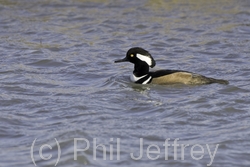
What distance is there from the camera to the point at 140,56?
1233cm

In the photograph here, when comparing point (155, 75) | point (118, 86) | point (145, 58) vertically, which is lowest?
point (118, 86)

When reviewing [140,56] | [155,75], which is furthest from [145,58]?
[155,75]

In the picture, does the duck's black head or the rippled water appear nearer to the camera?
the rippled water

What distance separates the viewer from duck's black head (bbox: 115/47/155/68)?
40.3 ft

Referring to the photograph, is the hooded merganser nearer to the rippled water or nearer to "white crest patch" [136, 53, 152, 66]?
"white crest patch" [136, 53, 152, 66]

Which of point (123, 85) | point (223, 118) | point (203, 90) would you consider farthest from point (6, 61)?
point (223, 118)

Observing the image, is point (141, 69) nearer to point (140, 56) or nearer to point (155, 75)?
point (140, 56)

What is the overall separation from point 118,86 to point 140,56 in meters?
0.69

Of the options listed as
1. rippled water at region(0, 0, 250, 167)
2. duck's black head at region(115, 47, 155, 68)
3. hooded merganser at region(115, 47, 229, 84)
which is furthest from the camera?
duck's black head at region(115, 47, 155, 68)

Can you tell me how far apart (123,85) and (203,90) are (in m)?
1.43

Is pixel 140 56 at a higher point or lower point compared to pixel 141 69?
higher

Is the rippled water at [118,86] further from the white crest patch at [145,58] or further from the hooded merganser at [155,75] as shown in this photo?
the white crest patch at [145,58]

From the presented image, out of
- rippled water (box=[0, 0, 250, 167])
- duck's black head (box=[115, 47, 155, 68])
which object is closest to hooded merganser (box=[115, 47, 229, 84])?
duck's black head (box=[115, 47, 155, 68])

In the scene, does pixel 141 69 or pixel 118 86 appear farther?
pixel 141 69
